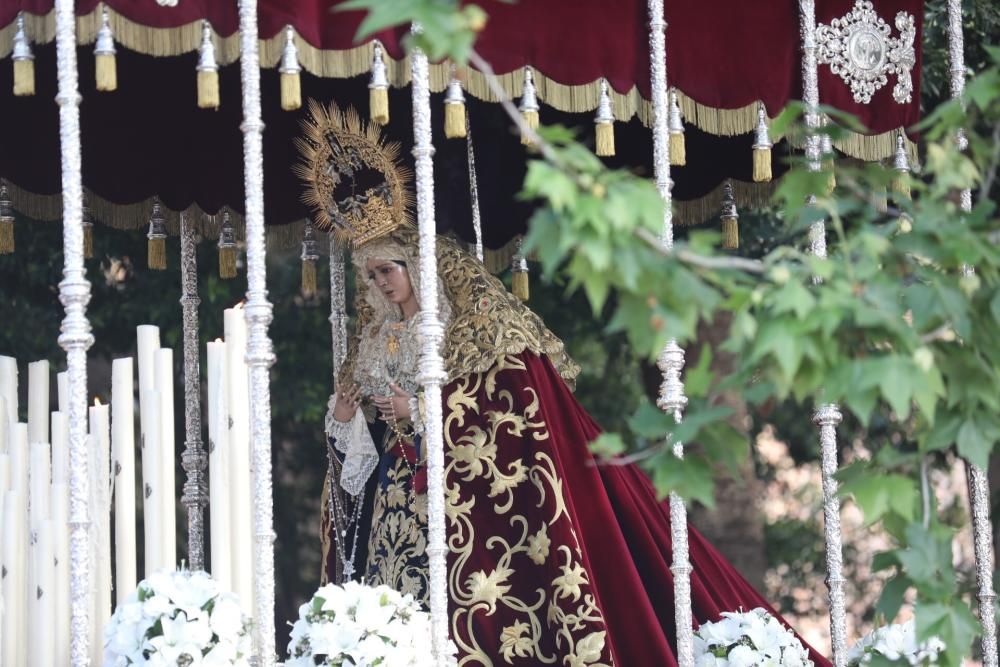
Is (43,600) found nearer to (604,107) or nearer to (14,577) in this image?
(14,577)

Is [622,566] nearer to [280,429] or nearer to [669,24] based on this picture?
[669,24]

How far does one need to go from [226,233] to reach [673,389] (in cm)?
266

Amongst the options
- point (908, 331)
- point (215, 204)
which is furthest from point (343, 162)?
point (908, 331)

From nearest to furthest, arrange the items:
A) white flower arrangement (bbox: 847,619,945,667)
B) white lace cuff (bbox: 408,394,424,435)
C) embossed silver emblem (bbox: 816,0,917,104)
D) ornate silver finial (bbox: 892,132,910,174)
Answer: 1. white flower arrangement (bbox: 847,619,945,667)
2. white lace cuff (bbox: 408,394,424,435)
3. embossed silver emblem (bbox: 816,0,917,104)
4. ornate silver finial (bbox: 892,132,910,174)

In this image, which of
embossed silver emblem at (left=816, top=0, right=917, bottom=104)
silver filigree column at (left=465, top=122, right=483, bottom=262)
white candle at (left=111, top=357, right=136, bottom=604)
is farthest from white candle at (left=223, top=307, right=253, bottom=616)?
embossed silver emblem at (left=816, top=0, right=917, bottom=104)

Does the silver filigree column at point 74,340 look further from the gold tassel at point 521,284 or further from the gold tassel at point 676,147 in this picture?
the gold tassel at point 521,284

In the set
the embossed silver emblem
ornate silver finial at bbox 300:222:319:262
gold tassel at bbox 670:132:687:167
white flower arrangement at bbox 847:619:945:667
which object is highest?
the embossed silver emblem

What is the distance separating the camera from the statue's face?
6996mm

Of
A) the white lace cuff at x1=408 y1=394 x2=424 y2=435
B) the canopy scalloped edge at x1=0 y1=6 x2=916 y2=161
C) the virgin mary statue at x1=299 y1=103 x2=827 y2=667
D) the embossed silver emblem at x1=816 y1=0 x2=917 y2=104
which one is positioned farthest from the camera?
the embossed silver emblem at x1=816 y1=0 x2=917 y2=104

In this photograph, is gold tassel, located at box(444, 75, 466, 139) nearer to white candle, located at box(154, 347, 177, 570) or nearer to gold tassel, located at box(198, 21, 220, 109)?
gold tassel, located at box(198, 21, 220, 109)

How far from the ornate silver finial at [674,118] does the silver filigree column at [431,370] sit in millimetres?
1026

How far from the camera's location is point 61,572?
5.61 metres

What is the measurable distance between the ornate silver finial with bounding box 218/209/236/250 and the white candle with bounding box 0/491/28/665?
2352mm

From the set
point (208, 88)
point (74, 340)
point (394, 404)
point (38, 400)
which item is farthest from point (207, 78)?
point (394, 404)
